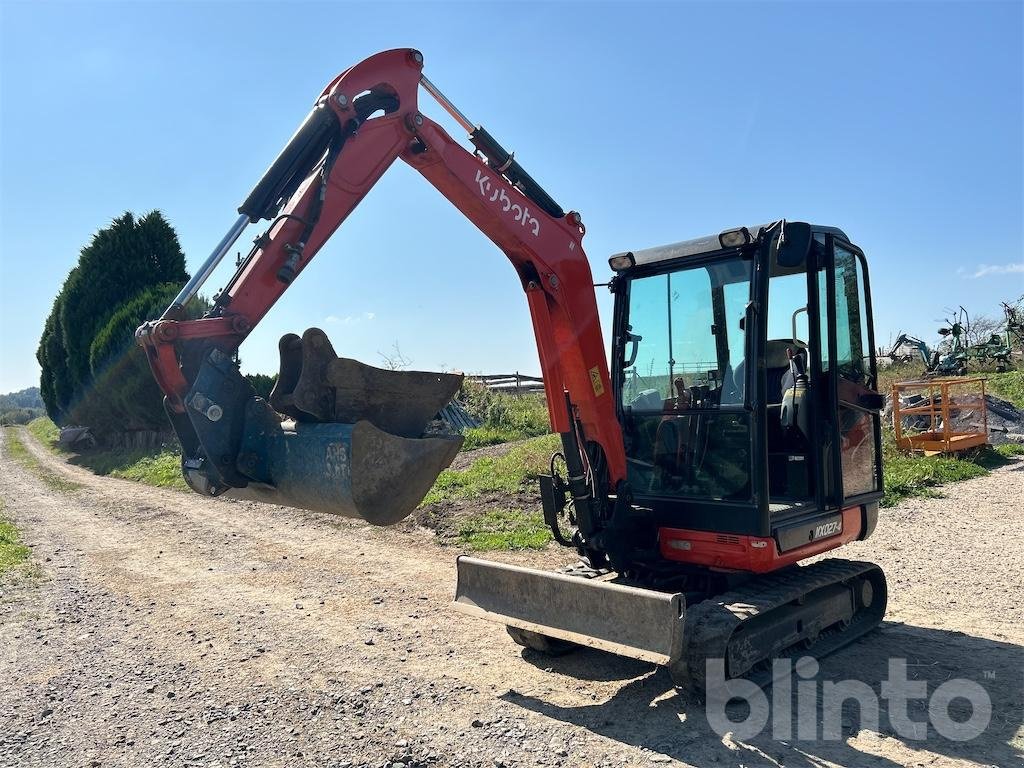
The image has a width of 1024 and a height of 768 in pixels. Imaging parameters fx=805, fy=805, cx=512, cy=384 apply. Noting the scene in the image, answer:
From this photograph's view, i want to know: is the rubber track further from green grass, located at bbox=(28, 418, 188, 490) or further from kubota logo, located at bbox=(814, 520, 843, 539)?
green grass, located at bbox=(28, 418, 188, 490)

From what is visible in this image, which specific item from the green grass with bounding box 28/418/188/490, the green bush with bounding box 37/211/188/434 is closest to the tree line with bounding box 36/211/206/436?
the green bush with bounding box 37/211/188/434

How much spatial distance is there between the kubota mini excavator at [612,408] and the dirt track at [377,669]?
472 mm

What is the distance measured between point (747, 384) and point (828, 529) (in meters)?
1.26

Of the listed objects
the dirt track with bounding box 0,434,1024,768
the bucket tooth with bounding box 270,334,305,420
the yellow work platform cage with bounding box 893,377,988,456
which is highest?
the bucket tooth with bounding box 270,334,305,420

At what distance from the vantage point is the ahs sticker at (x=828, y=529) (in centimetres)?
538

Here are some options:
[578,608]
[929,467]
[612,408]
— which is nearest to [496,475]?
[929,467]

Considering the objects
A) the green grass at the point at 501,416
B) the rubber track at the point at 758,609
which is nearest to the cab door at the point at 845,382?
the rubber track at the point at 758,609

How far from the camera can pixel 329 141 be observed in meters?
4.67

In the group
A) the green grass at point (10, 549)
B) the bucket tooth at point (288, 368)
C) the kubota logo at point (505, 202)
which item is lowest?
the green grass at point (10, 549)

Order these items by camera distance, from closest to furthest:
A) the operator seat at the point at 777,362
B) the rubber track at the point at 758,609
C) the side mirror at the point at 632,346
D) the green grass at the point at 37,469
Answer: the rubber track at the point at 758,609
the operator seat at the point at 777,362
the side mirror at the point at 632,346
the green grass at the point at 37,469

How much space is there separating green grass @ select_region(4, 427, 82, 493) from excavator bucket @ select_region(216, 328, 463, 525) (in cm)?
1724

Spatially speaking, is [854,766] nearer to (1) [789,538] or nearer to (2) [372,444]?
(1) [789,538]

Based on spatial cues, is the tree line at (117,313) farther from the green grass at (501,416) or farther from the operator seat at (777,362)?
the operator seat at (777,362)

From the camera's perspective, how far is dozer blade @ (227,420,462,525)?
3980 mm
